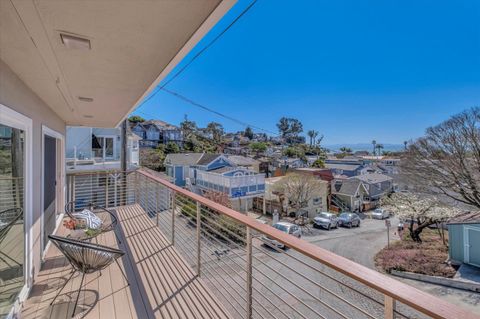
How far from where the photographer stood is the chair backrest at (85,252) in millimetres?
1975

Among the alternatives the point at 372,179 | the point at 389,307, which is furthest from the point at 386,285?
the point at 372,179

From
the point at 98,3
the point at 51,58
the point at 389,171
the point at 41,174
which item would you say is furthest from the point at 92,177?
the point at 389,171

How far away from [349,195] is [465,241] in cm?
1090

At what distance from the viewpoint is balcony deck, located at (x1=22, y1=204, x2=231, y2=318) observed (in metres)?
2.01

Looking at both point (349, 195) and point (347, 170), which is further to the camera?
point (347, 170)

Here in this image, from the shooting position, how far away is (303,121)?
49.9m

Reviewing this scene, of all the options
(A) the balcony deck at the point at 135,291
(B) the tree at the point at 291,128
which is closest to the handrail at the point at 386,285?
(A) the balcony deck at the point at 135,291

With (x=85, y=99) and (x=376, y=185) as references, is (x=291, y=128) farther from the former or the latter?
(x=85, y=99)

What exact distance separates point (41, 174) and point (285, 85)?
28.3 meters

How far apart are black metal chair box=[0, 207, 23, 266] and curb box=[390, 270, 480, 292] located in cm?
1297

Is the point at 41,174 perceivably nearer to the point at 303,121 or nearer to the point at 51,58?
the point at 51,58

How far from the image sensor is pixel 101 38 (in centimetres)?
152

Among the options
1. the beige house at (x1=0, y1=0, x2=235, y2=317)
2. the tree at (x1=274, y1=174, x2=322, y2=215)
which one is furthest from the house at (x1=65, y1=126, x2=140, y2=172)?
the tree at (x1=274, y1=174, x2=322, y2=215)

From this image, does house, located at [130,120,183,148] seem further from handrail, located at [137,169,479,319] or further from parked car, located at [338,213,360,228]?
handrail, located at [137,169,479,319]
